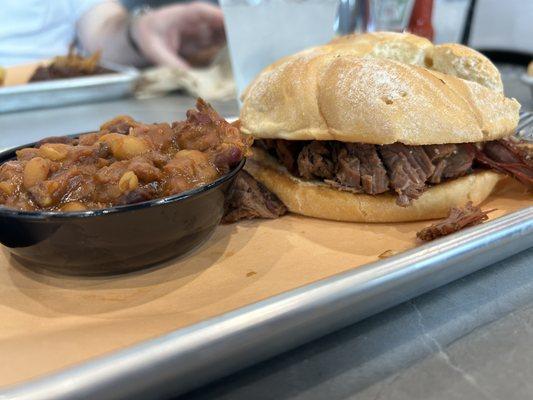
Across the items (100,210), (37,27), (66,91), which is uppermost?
(100,210)

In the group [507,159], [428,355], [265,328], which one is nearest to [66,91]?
[507,159]

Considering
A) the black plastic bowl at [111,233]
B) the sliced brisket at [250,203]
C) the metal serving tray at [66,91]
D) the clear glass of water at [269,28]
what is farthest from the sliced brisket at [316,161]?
the metal serving tray at [66,91]

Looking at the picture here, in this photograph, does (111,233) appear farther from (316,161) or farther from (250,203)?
(316,161)

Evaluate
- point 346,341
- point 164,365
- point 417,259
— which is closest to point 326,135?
point 417,259

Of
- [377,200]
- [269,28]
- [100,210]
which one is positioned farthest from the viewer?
[269,28]

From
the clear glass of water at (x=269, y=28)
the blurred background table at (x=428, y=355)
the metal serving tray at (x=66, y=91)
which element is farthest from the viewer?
the metal serving tray at (x=66, y=91)

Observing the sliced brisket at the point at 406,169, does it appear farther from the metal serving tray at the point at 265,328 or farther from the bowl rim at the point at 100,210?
the bowl rim at the point at 100,210

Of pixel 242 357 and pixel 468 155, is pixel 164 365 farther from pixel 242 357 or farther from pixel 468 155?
pixel 468 155
